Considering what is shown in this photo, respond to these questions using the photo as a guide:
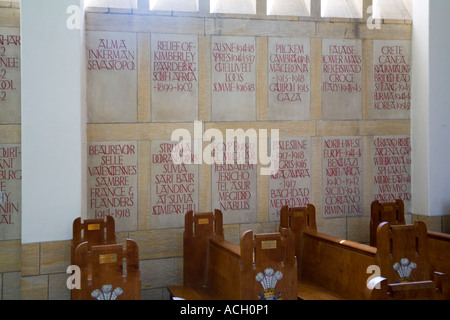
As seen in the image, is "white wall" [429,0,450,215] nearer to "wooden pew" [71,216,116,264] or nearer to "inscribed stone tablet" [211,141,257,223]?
"inscribed stone tablet" [211,141,257,223]

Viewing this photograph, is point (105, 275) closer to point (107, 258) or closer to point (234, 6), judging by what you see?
point (107, 258)

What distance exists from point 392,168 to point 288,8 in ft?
7.99

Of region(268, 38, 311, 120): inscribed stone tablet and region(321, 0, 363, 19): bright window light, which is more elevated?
region(321, 0, 363, 19): bright window light

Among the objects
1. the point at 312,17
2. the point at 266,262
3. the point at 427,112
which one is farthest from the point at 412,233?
the point at 312,17

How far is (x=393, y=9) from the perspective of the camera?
7.26 m

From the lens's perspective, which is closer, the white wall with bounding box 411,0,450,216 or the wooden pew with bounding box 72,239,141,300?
the wooden pew with bounding box 72,239,141,300

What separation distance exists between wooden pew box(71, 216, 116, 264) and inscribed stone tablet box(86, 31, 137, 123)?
47.9 inches

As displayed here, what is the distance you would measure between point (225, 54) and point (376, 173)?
2.46 metres

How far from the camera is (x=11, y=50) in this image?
588 centimetres

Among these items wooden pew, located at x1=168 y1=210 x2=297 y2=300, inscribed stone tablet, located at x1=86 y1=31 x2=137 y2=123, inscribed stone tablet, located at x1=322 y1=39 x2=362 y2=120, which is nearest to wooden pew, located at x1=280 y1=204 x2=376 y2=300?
wooden pew, located at x1=168 y1=210 x2=297 y2=300

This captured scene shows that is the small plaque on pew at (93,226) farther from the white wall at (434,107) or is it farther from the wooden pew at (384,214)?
the white wall at (434,107)

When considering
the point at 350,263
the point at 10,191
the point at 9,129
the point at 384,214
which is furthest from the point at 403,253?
the point at 9,129

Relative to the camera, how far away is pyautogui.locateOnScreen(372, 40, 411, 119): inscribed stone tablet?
7.11 metres

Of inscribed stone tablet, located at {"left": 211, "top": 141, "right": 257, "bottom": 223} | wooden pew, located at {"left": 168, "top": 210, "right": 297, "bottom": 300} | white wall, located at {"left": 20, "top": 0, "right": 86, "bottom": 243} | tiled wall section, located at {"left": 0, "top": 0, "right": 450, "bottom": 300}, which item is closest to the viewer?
wooden pew, located at {"left": 168, "top": 210, "right": 297, "bottom": 300}
